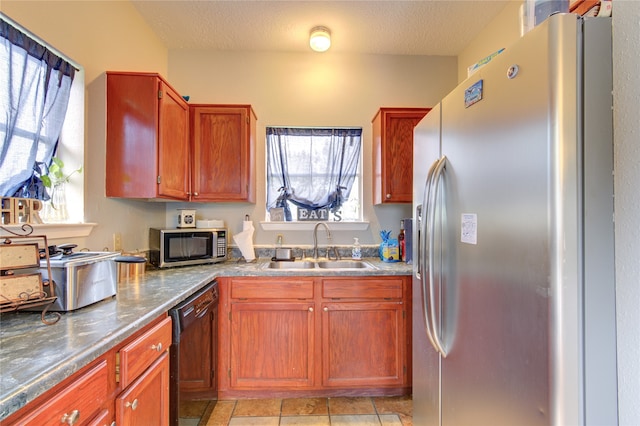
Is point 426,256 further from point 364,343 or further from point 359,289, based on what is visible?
point 364,343

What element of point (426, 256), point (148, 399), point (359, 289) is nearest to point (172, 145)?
point (148, 399)

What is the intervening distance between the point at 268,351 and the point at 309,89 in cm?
223

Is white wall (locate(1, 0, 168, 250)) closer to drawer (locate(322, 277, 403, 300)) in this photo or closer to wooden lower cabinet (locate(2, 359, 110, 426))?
wooden lower cabinet (locate(2, 359, 110, 426))

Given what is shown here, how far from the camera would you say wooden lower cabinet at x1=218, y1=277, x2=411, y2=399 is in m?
1.95

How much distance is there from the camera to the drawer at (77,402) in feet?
2.22

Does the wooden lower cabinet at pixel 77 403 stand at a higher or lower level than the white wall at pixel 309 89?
lower

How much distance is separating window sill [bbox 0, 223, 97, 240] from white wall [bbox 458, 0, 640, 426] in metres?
2.05

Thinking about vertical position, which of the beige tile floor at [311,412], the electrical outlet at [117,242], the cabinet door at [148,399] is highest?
the electrical outlet at [117,242]

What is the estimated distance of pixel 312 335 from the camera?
6.42 ft

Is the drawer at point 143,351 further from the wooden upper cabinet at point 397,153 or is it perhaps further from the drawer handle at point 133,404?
the wooden upper cabinet at point 397,153

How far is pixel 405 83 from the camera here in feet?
8.93

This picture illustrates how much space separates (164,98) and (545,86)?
2.01 meters

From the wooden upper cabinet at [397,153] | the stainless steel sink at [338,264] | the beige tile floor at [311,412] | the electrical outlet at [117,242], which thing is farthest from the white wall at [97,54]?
the wooden upper cabinet at [397,153]

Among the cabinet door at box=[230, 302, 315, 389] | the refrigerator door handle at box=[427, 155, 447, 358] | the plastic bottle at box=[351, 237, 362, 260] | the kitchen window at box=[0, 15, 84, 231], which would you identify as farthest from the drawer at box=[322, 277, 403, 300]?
the kitchen window at box=[0, 15, 84, 231]
